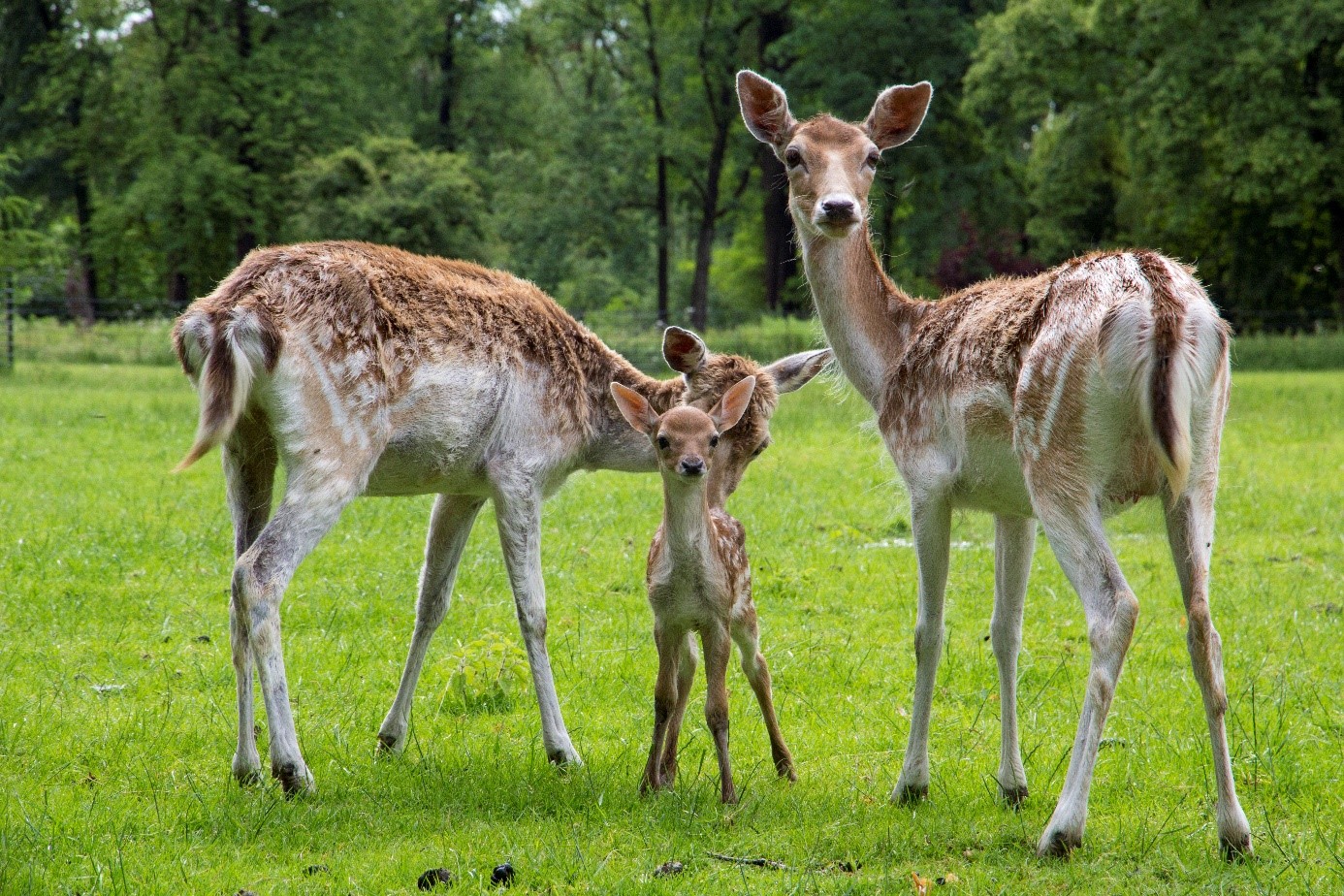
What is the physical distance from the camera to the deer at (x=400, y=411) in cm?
497

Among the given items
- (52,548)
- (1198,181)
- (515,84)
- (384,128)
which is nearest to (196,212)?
(384,128)

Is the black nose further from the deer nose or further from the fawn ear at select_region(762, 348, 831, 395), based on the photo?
the deer nose

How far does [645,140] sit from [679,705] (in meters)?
33.9

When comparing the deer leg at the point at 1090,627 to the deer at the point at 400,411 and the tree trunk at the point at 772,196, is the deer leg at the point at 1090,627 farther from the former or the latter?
the tree trunk at the point at 772,196

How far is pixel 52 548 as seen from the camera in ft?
28.9

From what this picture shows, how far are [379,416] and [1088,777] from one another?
3.01 m

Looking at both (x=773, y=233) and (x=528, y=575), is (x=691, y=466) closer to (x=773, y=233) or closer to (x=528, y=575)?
(x=528, y=575)

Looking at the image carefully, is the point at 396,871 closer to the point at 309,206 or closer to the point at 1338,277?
the point at 309,206

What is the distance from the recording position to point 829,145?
5.38 m

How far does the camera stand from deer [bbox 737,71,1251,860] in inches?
166

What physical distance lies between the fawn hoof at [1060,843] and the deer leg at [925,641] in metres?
0.77

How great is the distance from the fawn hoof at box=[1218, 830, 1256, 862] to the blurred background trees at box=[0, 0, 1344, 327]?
2696 cm

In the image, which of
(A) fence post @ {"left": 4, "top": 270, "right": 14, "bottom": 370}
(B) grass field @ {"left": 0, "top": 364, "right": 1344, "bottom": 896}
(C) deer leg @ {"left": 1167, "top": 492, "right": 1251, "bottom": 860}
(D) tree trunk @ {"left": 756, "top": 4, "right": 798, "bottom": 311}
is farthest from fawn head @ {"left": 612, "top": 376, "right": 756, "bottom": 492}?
(D) tree trunk @ {"left": 756, "top": 4, "right": 798, "bottom": 311}

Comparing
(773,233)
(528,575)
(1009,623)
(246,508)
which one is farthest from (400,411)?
(773,233)
